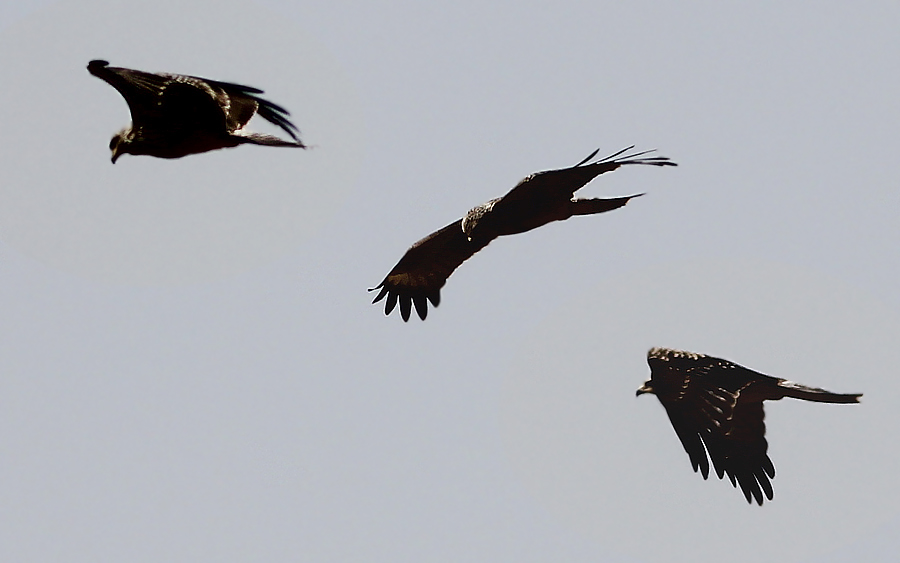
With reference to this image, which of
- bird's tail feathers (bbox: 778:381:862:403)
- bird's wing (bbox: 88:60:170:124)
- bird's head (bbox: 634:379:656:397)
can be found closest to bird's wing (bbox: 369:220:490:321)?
bird's head (bbox: 634:379:656:397)

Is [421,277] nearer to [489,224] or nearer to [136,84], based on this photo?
[489,224]

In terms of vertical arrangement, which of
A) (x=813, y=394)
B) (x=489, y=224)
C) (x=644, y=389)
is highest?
(x=489, y=224)

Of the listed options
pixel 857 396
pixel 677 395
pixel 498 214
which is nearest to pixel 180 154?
pixel 498 214

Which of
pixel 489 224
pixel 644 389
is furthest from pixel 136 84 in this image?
pixel 644 389

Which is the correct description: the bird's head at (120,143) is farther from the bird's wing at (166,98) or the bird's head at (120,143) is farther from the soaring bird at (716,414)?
the soaring bird at (716,414)

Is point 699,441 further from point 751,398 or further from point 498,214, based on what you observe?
point 498,214

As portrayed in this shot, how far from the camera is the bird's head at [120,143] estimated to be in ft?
41.8

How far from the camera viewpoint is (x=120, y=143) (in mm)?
12820

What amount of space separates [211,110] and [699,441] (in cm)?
636

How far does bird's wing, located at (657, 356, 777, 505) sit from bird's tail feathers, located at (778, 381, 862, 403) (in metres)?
0.55

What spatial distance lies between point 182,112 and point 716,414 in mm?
6436

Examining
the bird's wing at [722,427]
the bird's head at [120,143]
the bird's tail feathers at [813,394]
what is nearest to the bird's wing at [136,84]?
the bird's head at [120,143]

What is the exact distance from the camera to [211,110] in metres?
12.2

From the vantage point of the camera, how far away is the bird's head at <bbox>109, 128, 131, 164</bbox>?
1275cm
